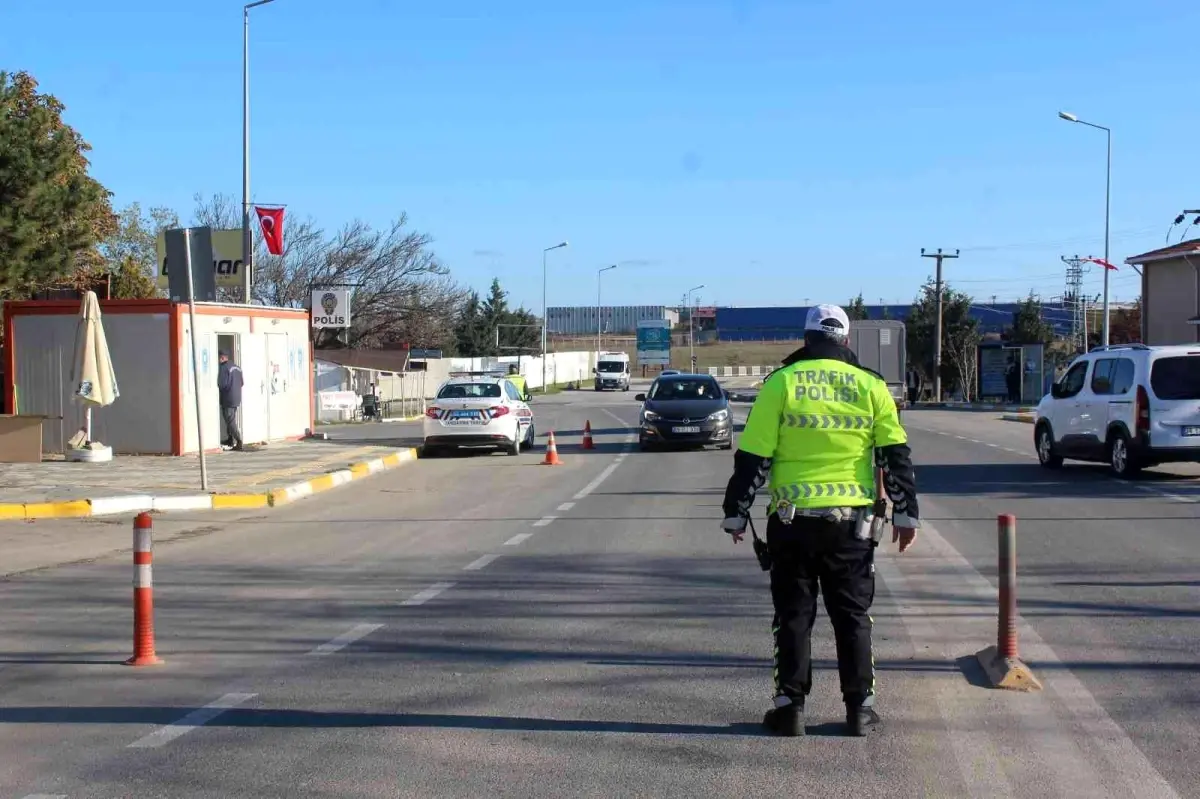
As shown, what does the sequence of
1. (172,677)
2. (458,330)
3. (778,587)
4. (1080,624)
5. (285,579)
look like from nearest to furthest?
(778,587)
(172,677)
(1080,624)
(285,579)
(458,330)

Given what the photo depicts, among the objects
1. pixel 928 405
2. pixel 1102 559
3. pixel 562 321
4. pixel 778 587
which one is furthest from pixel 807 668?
pixel 562 321

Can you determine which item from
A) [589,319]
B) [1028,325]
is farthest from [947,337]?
[589,319]

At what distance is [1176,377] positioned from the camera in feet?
58.0

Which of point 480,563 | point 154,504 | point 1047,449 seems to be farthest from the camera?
point 1047,449

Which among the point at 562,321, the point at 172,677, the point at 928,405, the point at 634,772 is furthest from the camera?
the point at 562,321

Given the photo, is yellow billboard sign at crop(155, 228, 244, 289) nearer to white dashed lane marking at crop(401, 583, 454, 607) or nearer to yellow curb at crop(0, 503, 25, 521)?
yellow curb at crop(0, 503, 25, 521)

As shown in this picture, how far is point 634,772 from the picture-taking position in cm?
537

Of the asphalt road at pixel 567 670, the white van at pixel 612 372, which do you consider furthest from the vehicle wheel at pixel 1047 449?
the white van at pixel 612 372

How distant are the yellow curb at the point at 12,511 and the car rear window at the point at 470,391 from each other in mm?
10474

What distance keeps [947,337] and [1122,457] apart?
5575 cm

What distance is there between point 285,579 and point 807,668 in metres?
6.16

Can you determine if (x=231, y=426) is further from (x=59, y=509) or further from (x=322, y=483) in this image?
(x=59, y=509)

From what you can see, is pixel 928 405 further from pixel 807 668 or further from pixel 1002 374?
pixel 807 668

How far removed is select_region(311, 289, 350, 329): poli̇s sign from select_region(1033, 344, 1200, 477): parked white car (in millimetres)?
21257
